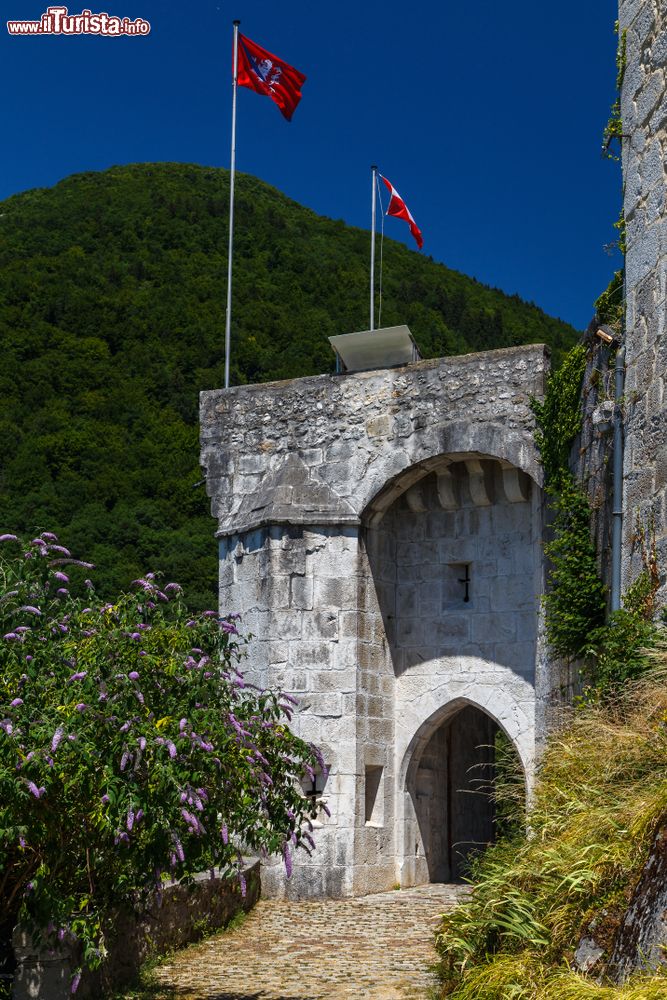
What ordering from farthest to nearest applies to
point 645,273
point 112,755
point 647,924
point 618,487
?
point 618,487 < point 645,273 < point 112,755 < point 647,924

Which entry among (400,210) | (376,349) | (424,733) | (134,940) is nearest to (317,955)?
(134,940)

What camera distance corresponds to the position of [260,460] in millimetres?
13344

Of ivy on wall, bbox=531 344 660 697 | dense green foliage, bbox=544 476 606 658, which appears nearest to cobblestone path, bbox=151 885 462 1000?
ivy on wall, bbox=531 344 660 697

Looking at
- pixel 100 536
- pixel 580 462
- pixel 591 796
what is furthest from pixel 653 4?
pixel 100 536

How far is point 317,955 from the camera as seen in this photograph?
878 centimetres

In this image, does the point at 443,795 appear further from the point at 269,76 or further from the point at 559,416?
the point at 269,76

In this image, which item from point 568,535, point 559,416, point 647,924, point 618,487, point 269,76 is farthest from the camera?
point 269,76

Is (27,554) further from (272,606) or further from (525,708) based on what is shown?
(525,708)

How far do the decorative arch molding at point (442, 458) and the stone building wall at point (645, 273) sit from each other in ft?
12.0

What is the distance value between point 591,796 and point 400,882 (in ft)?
23.2

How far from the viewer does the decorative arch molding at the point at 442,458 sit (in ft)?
39.3

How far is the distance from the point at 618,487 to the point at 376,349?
16.2 feet

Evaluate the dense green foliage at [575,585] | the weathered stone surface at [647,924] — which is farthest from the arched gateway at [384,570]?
the weathered stone surface at [647,924]

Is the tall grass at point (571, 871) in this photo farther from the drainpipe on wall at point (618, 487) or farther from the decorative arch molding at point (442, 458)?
the decorative arch molding at point (442, 458)
